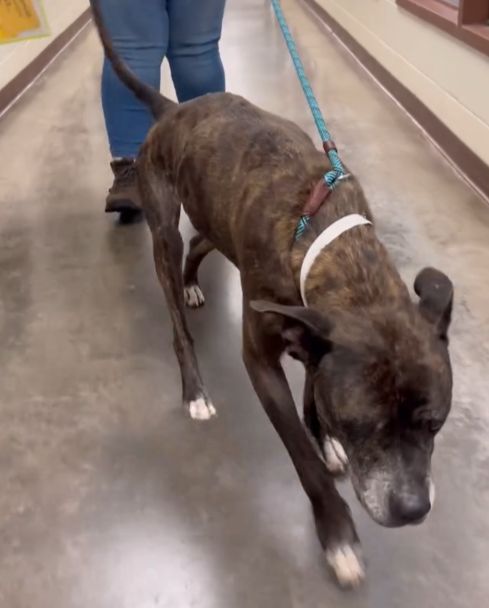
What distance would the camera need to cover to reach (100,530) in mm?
1589

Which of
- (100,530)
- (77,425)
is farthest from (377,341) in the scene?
(77,425)

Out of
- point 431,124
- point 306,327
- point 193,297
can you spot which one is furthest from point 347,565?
point 431,124

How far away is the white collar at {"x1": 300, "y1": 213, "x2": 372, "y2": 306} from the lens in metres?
1.36

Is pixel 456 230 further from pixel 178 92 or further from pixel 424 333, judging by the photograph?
pixel 424 333

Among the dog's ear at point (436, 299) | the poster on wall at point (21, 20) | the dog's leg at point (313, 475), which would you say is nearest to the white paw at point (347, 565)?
the dog's leg at point (313, 475)

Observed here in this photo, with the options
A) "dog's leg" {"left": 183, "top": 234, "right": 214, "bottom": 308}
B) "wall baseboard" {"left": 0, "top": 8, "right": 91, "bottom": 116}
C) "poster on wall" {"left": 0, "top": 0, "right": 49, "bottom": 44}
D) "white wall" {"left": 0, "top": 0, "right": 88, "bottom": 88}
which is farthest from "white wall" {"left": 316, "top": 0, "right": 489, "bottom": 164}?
"wall baseboard" {"left": 0, "top": 8, "right": 91, "bottom": 116}

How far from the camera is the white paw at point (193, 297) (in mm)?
2367

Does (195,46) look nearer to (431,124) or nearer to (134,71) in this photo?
(134,71)

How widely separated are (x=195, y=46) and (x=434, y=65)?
1.65 metres

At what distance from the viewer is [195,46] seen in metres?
2.54

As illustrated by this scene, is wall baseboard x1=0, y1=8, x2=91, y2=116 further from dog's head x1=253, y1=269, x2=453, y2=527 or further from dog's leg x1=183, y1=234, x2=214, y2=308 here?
dog's head x1=253, y1=269, x2=453, y2=527

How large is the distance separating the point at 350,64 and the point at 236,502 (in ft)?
13.9

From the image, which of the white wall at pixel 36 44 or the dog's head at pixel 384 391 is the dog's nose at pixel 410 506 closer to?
the dog's head at pixel 384 391

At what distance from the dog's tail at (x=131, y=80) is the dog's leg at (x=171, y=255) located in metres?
0.22
